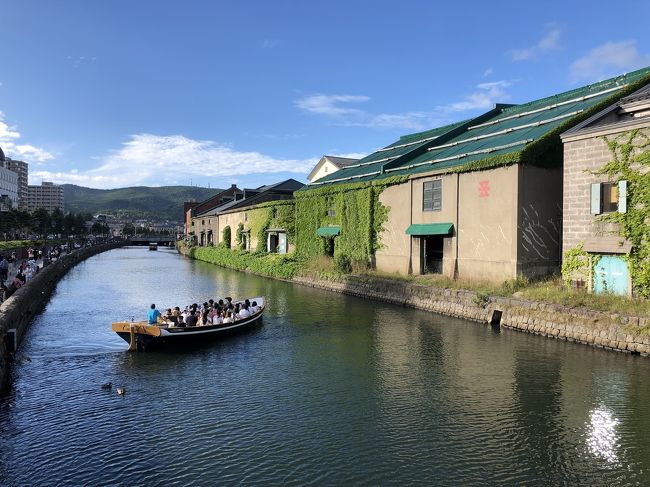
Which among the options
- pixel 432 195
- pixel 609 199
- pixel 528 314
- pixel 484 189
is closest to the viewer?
pixel 609 199

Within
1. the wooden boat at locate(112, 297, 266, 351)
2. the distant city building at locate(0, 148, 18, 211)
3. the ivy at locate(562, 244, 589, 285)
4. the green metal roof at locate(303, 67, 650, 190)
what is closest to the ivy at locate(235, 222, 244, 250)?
the green metal roof at locate(303, 67, 650, 190)

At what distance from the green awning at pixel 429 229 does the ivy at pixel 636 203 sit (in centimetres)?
1025

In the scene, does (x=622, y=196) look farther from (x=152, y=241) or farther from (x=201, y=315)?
(x=152, y=241)

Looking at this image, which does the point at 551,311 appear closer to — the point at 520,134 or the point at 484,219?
the point at 484,219

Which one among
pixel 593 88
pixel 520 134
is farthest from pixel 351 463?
pixel 593 88

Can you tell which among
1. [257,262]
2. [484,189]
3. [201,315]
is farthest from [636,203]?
[257,262]

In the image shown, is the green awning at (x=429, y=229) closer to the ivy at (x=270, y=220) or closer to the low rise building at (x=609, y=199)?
the low rise building at (x=609, y=199)

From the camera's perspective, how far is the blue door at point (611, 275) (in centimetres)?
2091

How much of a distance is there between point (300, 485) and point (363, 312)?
18848 mm

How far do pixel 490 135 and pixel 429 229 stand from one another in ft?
25.0

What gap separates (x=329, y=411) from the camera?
1310cm

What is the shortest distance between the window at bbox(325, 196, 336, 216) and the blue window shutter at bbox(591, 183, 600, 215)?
24.0m

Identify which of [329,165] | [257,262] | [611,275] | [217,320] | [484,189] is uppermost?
[329,165]

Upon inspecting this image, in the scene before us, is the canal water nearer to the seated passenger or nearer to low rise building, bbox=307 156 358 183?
the seated passenger
